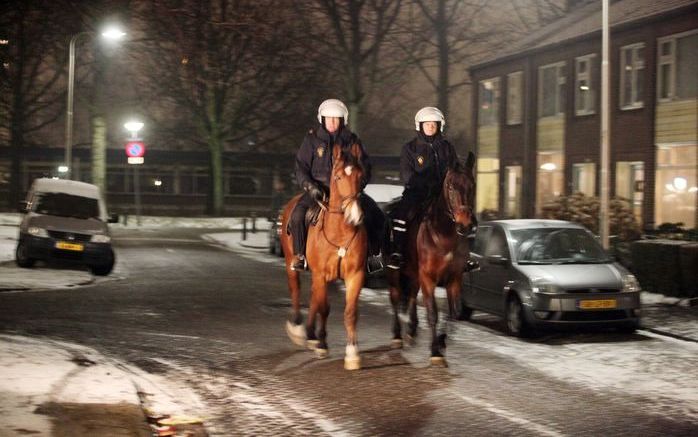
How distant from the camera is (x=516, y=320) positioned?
46.7 ft

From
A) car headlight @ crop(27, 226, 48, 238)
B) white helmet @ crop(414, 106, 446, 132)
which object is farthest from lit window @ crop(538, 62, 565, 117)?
white helmet @ crop(414, 106, 446, 132)

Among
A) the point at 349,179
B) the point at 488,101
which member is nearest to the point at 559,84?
the point at 488,101

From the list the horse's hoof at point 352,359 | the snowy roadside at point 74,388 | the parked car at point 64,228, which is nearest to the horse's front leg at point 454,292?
the horse's hoof at point 352,359

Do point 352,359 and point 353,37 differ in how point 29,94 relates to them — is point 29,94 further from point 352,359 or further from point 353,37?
point 352,359

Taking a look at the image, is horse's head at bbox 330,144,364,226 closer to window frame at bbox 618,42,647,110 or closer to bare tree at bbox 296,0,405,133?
window frame at bbox 618,42,647,110

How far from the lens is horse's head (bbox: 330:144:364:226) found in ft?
35.0

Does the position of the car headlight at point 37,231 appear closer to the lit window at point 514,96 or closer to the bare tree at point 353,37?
the bare tree at point 353,37

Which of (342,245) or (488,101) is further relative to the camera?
(488,101)

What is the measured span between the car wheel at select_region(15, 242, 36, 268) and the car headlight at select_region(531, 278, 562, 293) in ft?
41.6

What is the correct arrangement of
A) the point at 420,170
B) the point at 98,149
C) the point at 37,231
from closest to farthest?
the point at 420,170
the point at 37,231
the point at 98,149

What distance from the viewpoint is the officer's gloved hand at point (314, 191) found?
11.2 m

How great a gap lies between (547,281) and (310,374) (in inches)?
176

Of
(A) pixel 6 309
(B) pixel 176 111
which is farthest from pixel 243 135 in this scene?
(A) pixel 6 309

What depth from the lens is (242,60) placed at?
50.4 meters
